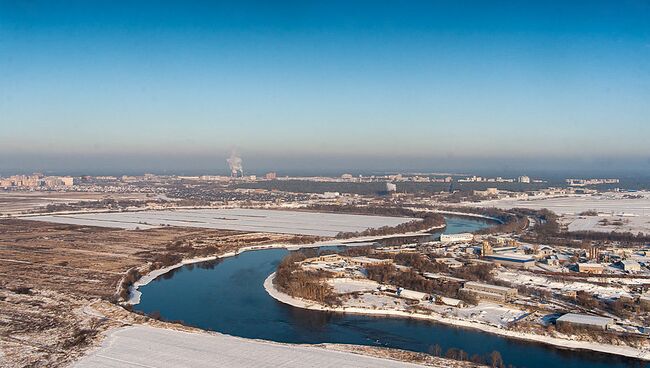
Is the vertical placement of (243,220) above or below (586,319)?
above

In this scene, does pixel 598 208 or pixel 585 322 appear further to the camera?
pixel 598 208

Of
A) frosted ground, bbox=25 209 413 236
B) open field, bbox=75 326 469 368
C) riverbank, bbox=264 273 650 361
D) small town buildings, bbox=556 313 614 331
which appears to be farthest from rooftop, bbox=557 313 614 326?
frosted ground, bbox=25 209 413 236

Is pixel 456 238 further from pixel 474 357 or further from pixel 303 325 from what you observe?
pixel 474 357

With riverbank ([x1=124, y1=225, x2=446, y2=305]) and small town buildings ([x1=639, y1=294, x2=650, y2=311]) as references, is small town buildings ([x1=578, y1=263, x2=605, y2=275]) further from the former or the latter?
riverbank ([x1=124, y1=225, x2=446, y2=305])

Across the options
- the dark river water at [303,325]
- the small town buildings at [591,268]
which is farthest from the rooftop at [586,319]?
the small town buildings at [591,268]

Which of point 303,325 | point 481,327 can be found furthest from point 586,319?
point 303,325

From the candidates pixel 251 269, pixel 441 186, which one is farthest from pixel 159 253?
pixel 441 186

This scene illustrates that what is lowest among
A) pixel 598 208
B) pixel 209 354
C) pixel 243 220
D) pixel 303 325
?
pixel 303 325

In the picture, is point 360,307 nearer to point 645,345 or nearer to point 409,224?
point 645,345

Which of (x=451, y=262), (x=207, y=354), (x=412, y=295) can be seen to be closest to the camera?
(x=207, y=354)
